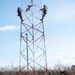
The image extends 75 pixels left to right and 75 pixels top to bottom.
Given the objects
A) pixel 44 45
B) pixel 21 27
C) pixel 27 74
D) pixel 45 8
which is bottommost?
pixel 27 74

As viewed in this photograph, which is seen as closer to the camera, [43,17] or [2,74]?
[43,17]

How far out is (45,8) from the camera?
2078 cm

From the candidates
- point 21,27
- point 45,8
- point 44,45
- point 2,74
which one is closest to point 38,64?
point 44,45

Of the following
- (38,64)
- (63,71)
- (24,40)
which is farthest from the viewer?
(63,71)

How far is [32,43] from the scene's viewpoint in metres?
19.7

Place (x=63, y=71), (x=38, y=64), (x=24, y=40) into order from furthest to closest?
(x=63, y=71), (x=24, y=40), (x=38, y=64)

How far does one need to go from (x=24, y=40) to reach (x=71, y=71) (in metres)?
14.1

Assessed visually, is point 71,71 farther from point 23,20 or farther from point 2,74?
point 23,20

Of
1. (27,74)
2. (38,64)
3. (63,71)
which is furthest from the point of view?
(63,71)

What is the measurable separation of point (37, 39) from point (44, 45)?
0.83 meters

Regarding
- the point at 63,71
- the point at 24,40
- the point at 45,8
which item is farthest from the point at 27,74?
the point at 45,8

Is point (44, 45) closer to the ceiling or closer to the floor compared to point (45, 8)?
closer to the floor

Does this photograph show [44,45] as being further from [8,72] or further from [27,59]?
[8,72]

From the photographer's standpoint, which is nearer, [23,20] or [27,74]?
[23,20]
